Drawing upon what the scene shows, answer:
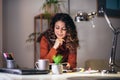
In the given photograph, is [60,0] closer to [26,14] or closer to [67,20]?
[26,14]

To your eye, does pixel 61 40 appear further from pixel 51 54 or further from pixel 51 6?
pixel 51 6

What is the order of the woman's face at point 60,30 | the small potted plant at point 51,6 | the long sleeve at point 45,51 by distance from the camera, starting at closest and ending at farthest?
the long sleeve at point 45,51 → the woman's face at point 60,30 → the small potted plant at point 51,6

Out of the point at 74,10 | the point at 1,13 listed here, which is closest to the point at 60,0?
the point at 74,10

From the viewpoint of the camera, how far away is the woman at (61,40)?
9.28 ft

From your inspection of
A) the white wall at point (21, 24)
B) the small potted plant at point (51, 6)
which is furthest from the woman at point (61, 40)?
the white wall at point (21, 24)

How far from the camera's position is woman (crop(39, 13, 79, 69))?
2828mm

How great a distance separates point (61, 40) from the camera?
288cm

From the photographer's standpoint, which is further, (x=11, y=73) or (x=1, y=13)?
(x=1, y=13)

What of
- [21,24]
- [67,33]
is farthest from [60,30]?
[21,24]

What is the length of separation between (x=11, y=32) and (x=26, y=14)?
0.30 m

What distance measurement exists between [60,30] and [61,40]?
11 cm

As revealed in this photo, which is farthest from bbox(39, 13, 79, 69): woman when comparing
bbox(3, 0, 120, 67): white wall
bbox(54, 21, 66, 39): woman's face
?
bbox(3, 0, 120, 67): white wall

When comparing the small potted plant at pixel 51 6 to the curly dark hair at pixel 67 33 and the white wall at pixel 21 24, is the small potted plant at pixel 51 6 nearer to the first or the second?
the white wall at pixel 21 24

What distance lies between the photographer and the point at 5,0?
11.2 ft
